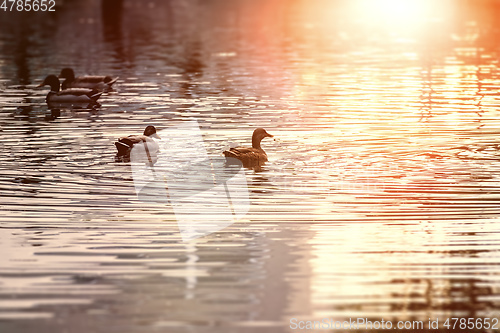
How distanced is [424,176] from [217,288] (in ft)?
22.7

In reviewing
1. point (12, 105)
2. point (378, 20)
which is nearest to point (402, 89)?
point (12, 105)

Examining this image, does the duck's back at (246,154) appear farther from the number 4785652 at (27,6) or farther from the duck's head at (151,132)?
the number 4785652 at (27,6)

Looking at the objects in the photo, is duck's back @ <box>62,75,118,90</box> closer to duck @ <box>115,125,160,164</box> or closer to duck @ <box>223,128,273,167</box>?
duck @ <box>115,125,160,164</box>

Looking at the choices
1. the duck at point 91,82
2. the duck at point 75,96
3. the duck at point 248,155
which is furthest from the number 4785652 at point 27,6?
the duck at point 248,155

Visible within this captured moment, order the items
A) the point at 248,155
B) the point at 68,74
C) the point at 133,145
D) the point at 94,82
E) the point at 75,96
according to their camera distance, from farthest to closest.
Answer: the point at 68,74
the point at 94,82
the point at 75,96
the point at 133,145
the point at 248,155

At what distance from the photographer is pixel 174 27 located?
67.3 m

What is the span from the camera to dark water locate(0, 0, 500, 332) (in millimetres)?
9766

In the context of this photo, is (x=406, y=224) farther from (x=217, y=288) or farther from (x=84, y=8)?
(x=84, y=8)

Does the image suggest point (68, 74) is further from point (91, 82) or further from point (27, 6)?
point (27, 6)

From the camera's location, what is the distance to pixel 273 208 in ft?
45.9

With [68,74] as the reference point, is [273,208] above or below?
below

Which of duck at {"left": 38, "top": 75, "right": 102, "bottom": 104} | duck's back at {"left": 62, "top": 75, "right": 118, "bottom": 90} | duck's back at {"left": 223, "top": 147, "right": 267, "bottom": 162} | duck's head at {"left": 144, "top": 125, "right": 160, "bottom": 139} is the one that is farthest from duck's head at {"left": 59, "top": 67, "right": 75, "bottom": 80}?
duck's back at {"left": 223, "top": 147, "right": 267, "bottom": 162}

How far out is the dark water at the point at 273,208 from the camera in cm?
977

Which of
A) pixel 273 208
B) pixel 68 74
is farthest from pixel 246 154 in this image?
pixel 68 74
